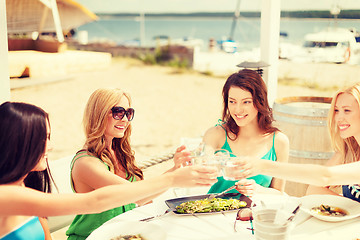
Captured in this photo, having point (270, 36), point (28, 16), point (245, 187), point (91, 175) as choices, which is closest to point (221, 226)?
point (245, 187)

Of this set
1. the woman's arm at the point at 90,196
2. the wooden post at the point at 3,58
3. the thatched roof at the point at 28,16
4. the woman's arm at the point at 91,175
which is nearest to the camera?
the woman's arm at the point at 90,196

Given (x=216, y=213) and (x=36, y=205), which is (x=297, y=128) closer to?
(x=216, y=213)

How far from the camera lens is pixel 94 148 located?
6.72ft

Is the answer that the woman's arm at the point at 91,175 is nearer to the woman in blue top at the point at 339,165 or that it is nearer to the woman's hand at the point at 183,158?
the woman's hand at the point at 183,158

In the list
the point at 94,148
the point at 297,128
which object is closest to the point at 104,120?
the point at 94,148

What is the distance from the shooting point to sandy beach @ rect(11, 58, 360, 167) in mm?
8703

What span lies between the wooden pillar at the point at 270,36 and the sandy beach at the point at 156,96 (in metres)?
2.14

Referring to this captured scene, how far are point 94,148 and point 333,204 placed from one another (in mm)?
1197

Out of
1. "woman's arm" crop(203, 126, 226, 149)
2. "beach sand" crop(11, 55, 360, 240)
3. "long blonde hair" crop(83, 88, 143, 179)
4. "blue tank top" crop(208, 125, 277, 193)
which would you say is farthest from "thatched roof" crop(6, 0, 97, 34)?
"blue tank top" crop(208, 125, 277, 193)

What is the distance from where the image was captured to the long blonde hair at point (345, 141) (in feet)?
7.02

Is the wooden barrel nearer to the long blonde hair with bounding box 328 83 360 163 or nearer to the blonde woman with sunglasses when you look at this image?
the long blonde hair with bounding box 328 83 360 163

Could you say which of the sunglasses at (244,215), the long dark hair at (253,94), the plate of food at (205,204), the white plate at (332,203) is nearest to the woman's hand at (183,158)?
the plate of food at (205,204)

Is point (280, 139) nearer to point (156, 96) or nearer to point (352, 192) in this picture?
point (352, 192)

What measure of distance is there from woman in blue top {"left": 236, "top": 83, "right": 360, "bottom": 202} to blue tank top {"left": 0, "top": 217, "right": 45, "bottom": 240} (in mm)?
836
